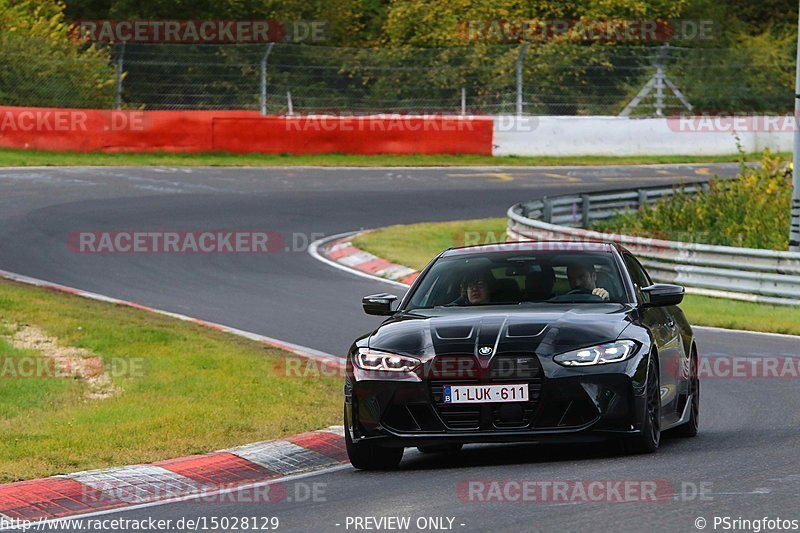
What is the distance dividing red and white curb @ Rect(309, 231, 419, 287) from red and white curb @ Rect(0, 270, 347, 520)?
11522 millimetres

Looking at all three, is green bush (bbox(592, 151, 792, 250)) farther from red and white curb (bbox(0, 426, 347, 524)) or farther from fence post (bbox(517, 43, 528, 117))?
red and white curb (bbox(0, 426, 347, 524))

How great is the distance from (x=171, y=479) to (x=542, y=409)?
217cm

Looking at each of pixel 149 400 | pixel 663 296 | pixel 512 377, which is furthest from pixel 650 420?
pixel 149 400

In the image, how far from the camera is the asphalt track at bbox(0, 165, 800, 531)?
25.4 ft

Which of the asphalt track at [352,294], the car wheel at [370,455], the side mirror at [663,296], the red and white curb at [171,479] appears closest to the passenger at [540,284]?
the side mirror at [663,296]

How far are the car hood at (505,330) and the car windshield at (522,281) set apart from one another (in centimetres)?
33

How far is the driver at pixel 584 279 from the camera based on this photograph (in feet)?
33.5

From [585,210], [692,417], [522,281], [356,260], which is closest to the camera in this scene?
[522,281]

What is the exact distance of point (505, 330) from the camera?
360 inches

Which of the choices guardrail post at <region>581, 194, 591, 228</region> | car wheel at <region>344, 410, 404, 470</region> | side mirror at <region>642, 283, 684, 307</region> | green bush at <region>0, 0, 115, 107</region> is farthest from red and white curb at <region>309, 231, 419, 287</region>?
green bush at <region>0, 0, 115, 107</region>

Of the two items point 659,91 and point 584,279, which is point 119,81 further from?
point 584,279

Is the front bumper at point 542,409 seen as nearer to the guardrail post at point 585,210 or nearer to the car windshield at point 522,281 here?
the car windshield at point 522,281

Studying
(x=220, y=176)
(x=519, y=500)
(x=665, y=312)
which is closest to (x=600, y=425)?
(x=519, y=500)

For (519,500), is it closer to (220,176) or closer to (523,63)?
(220,176)
